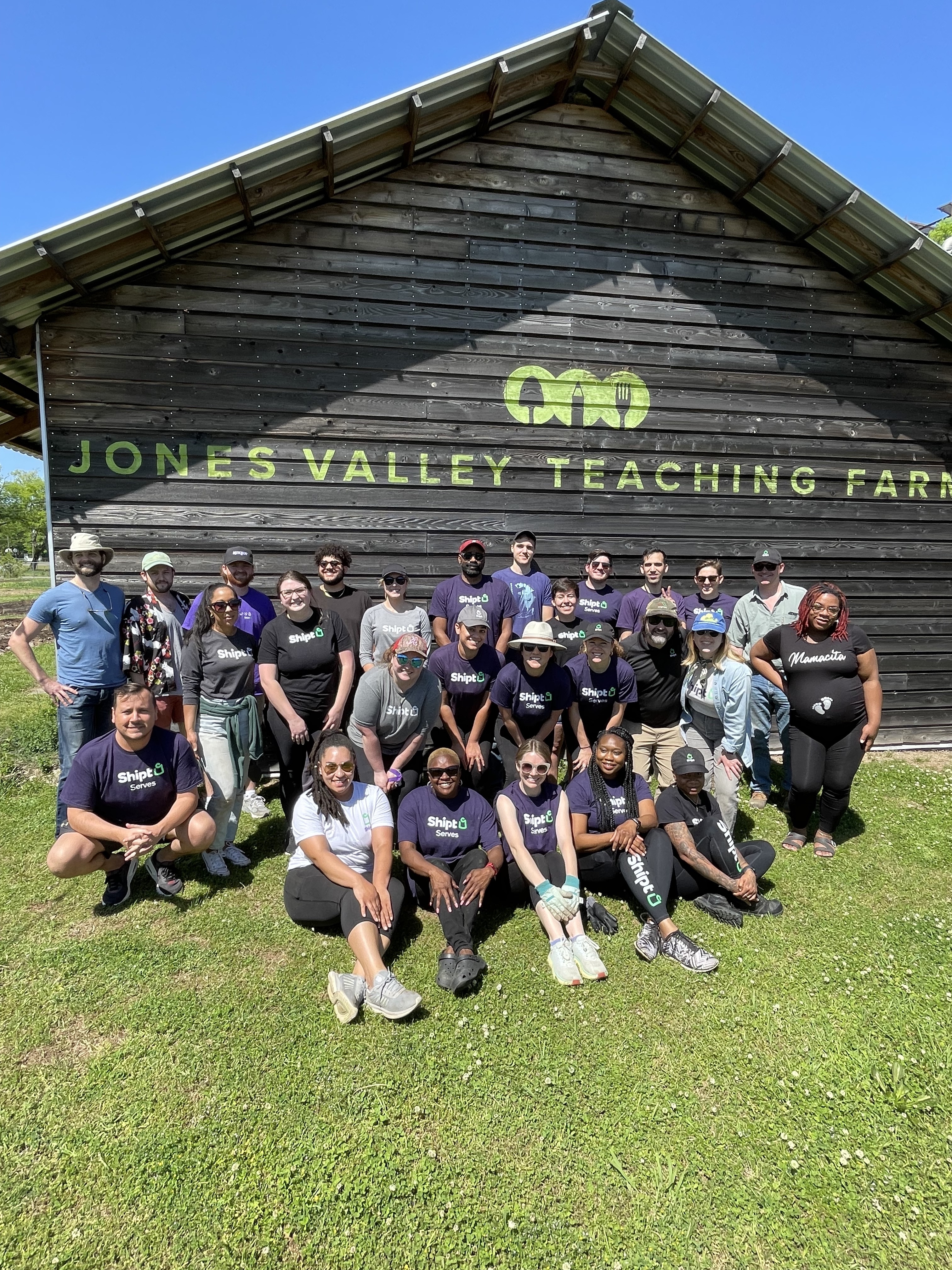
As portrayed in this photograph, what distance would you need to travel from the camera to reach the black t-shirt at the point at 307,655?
17.7 ft

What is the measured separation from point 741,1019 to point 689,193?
849 centimetres

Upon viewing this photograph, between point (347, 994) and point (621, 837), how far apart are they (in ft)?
6.96

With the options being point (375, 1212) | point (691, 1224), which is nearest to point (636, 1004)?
point (691, 1224)

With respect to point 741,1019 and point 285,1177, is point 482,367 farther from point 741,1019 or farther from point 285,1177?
point 285,1177

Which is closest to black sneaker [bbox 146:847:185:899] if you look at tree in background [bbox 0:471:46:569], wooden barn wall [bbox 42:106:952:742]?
wooden barn wall [bbox 42:106:952:742]

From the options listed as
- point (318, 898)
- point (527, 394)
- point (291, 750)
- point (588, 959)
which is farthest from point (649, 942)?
point (527, 394)

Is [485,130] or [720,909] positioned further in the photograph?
[485,130]

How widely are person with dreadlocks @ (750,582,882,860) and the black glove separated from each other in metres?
2.28

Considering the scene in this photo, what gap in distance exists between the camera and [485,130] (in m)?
7.11

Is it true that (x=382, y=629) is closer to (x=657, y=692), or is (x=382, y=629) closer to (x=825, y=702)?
(x=657, y=692)

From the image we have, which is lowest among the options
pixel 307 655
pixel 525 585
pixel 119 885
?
pixel 119 885

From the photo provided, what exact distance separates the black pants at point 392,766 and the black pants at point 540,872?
1.07m

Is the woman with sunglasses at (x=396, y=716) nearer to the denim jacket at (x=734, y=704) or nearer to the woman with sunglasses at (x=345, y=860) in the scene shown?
the woman with sunglasses at (x=345, y=860)

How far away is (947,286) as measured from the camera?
7.47 meters
